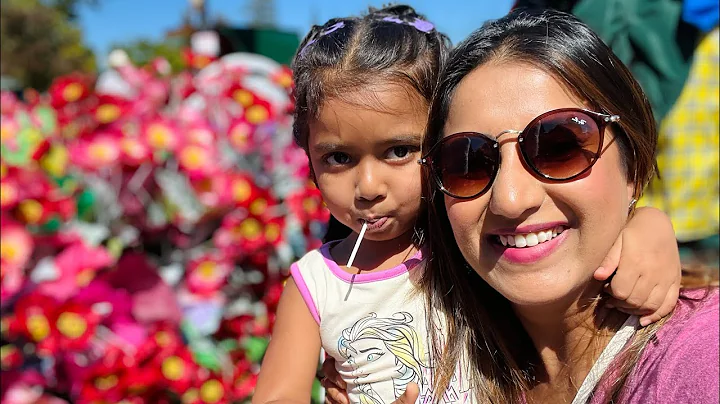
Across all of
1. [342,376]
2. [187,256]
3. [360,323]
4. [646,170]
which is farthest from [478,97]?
[187,256]

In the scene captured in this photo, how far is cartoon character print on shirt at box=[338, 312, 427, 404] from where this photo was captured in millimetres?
1564

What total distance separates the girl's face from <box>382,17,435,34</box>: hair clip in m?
0.23

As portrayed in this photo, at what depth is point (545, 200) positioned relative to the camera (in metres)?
1.27

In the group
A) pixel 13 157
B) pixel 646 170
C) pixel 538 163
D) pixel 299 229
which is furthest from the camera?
pixel 299 229

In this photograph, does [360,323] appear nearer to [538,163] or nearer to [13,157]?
[538,163]

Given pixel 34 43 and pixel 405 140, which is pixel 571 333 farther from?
pixel 34 43

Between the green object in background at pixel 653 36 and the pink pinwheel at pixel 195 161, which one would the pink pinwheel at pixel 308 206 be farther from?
the green object in background at pixel 653 36

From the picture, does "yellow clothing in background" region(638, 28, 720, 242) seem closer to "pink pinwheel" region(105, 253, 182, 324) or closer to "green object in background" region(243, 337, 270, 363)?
"green object in background" region(243, 337, 270, 363)

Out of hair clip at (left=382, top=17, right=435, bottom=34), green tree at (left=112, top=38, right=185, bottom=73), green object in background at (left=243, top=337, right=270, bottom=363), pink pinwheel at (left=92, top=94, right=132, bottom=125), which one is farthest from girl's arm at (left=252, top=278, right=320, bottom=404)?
green tree at (left=112, top=38, right=185, bottom=73)

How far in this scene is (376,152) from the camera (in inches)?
62.3

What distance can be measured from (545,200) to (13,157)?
217 cm

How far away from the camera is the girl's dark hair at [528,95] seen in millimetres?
1296

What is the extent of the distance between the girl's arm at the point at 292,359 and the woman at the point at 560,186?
469 millimetres

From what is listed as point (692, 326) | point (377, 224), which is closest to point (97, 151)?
point (377, 224)
